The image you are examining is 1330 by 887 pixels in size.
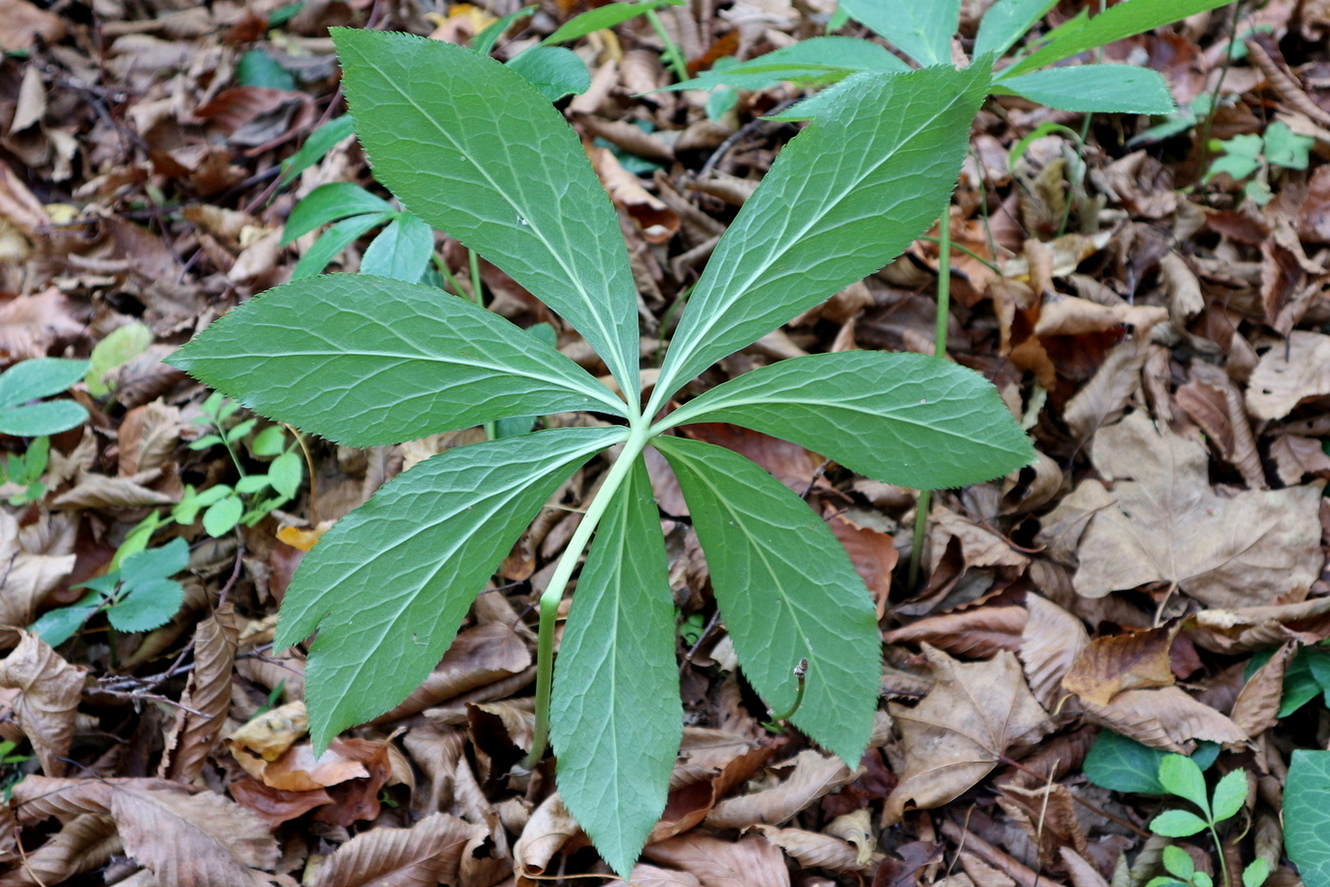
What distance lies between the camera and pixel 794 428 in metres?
1.14

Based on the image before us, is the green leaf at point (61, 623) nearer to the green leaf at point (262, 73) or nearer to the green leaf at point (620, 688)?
the green leaf at point (620, 688)

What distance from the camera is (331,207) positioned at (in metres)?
1.74

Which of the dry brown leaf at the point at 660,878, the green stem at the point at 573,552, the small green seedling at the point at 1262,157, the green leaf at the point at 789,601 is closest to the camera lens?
the green stem at the point at 573,552

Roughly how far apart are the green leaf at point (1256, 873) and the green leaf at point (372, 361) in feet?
3.92

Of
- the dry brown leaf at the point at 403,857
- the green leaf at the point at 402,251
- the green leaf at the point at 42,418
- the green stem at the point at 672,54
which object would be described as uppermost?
the green stem at the point at 672,54

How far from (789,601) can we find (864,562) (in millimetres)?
652

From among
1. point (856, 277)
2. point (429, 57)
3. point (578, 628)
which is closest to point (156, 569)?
point (578, 628)

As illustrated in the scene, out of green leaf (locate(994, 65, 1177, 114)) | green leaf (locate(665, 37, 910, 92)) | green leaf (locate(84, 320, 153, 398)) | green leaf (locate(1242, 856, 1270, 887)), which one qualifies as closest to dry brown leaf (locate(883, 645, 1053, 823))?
green leaf (locate(1242, 856, 1270, 887))

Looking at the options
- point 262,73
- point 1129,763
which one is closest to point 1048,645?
point 1129,763

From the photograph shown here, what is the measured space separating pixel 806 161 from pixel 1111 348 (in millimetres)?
1224

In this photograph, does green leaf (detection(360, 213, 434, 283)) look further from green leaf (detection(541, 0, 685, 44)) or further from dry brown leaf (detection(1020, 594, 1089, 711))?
dry brown leaf (detection(1020, 594, 1089, 711))

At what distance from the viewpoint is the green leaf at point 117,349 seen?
2.38 meters

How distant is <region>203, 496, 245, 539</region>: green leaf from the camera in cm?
186

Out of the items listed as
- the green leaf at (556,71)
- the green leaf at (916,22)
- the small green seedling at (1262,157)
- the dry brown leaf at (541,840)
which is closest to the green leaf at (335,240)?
the green leaf at (556,71)
